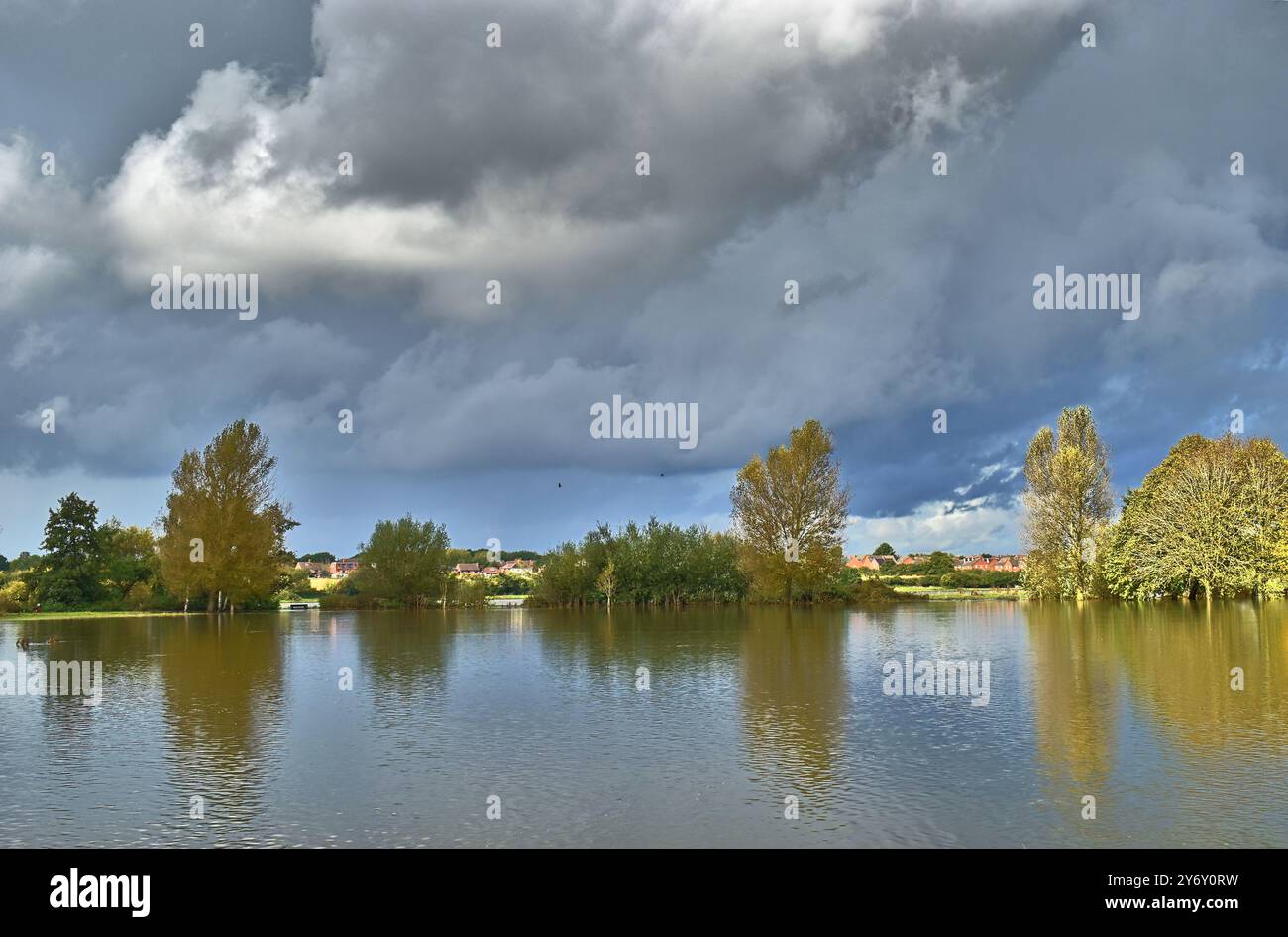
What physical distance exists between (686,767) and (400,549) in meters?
75.7

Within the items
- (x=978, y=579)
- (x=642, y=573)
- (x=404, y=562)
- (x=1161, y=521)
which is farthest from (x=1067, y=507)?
(x=404, y=562)

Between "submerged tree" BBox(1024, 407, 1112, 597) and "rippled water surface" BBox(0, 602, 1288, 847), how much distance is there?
43.2 meters

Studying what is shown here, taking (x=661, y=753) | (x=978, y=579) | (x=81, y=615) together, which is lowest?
(x=978, y=579)

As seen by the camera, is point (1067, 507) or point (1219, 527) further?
point (1067, 507)

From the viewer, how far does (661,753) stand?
16.7 m

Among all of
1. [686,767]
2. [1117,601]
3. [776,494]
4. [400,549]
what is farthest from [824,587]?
[686,767]

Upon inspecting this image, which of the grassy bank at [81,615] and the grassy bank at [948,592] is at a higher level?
the grassy bank at [81,615]

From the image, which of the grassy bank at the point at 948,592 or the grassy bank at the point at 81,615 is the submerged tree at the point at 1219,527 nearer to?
the grassy bank at the point at 948,592

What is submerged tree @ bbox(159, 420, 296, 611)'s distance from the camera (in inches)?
2842

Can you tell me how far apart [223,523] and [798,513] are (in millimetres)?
45783

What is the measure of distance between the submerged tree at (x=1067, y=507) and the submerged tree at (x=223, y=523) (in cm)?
6215

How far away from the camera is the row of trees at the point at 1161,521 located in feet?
211

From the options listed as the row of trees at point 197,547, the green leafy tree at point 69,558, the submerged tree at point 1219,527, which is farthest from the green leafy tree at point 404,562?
the submerged tree at point 1219,527

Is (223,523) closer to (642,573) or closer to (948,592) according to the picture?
(642,573)
